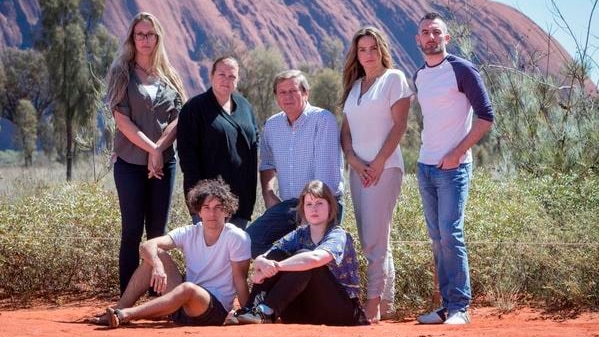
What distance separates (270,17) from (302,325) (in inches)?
3734

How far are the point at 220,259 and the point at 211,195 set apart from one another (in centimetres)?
38

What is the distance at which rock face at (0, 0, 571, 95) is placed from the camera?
8644 cm

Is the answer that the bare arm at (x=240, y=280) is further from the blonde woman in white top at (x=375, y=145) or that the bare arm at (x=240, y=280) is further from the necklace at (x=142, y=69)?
the necklace at (x=142, y=69)

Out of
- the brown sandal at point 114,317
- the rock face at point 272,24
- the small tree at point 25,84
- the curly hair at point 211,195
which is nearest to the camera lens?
the brown sandal at point 114,317

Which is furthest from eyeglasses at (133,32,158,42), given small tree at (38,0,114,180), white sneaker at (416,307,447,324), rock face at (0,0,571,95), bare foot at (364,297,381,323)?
rock face at (0,0,571,95)

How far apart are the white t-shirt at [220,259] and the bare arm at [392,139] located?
2.77ft

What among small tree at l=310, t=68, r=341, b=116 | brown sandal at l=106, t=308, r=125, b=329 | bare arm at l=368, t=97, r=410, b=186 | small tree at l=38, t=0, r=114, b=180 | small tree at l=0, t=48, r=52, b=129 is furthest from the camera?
small tree at l=0, t=48, r=52, b=129

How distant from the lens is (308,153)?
5.71 metres

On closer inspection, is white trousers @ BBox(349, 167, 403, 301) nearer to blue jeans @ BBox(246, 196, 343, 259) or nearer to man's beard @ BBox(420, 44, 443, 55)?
blue jeans @ BBox(246, 196, 343, 259)

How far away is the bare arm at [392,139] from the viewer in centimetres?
558

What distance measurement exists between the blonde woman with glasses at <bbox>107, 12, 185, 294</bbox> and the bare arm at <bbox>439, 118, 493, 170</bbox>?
1.81 meters

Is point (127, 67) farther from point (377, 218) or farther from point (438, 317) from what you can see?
point (438, 317)

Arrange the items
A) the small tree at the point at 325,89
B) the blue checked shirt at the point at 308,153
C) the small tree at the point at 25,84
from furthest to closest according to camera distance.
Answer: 1. the small tree at the point at 25,84
2. the small tree at the point at 325,89
3. the blue checked shirt at the point at 308,153

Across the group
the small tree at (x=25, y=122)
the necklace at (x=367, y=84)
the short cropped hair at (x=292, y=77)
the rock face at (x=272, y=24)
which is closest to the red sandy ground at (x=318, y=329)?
the necklace at (x=367, y=84)
